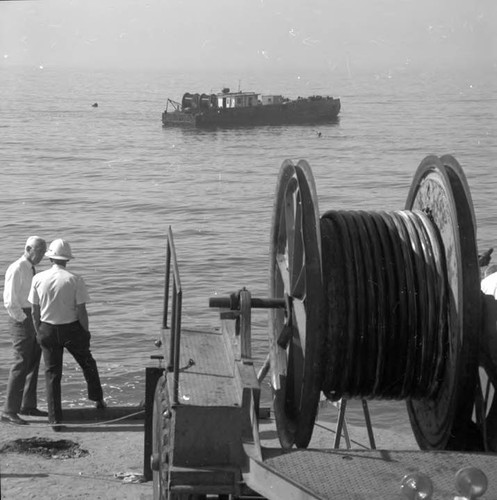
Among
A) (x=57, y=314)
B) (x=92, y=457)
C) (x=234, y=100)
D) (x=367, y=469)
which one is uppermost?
(x=367, y=469)

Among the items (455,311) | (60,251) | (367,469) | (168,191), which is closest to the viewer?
(367,469)

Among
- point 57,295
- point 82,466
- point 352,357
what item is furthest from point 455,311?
point 57,295

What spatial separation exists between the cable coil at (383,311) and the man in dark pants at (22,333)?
3.95m

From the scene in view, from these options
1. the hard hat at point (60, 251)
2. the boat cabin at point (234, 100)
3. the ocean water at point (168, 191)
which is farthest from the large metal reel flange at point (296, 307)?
the boat cabin at point (234, 100)

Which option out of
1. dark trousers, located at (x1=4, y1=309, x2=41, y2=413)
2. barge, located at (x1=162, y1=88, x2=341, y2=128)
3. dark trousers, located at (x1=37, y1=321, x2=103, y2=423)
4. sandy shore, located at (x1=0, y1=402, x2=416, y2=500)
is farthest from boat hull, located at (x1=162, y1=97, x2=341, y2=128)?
dark trousers, located at (x1=37, y1=321, x2=103, y2=423)

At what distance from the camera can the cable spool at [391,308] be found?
738 centimetres

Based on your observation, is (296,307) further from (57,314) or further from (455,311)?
(57,314)

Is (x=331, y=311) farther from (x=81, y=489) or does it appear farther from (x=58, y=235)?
(x=58, y=235)

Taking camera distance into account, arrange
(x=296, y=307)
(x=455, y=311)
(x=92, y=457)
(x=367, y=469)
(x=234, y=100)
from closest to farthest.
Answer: (x=367, y=469), (x=455, y=311), (x=296, y=307), (x=92, y=457), (x=234, y=100)

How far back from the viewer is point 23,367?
36.8ft

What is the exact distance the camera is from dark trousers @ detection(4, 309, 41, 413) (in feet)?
36.4

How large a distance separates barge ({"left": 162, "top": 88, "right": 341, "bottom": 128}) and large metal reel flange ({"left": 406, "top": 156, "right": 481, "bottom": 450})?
6672 cm

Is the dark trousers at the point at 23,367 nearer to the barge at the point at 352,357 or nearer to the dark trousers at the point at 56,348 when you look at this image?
the dark trousers at the point at 56,348

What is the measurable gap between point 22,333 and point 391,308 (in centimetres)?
445
